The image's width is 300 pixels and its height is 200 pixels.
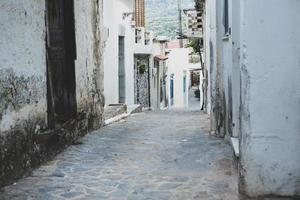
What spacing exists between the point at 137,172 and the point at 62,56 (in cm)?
329

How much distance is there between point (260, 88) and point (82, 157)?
3754 millimetres

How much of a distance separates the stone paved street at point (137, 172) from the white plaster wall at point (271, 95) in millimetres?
637

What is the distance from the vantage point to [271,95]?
181 inches

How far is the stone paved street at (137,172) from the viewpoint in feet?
17.8

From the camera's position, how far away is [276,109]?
459 centimetres

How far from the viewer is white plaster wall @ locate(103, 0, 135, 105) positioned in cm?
1650

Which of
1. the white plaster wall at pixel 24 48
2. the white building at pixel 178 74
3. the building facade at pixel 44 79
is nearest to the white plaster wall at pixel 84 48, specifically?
the building facade at pixel 44 79

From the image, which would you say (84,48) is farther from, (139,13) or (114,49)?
(139,13)

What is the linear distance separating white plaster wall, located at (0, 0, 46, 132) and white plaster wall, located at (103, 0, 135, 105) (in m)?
8.97

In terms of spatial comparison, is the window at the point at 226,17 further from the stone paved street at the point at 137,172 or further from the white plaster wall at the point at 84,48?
the white plaster wall at the point at 84,48

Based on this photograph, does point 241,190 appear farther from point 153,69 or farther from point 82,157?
point 153,69

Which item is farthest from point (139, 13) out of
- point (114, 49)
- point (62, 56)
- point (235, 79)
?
point (235, 79)

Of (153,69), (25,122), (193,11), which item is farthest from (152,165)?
(153,69)

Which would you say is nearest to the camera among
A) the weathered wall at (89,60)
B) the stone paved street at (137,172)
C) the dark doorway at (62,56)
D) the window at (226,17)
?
the stone paved street at (137,172)
